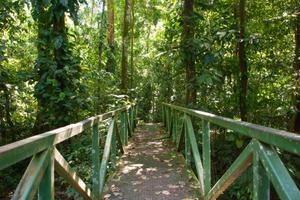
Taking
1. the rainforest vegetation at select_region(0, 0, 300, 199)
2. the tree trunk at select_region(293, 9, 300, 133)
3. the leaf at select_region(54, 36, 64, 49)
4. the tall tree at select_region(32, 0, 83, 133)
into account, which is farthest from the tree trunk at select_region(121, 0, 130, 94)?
the leaf at select_region(54, 36, 64, 49)

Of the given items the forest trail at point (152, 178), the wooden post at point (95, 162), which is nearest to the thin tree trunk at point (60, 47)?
the forest trail at point (152, 178)

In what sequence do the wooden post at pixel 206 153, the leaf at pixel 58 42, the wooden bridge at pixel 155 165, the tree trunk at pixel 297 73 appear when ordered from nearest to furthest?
the wooden bridge at pixel 155 165
the wooden post at pixel 206 153
the leaf at pixel 58 42
the tree trunk at pixel 297 73

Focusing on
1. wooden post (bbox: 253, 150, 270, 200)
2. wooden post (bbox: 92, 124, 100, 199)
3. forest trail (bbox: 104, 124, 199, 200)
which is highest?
wooden post (bbox: 253, 150, 270, 200)

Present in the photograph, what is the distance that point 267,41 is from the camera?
7.57 meters

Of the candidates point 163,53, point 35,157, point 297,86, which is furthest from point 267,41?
point 35,157

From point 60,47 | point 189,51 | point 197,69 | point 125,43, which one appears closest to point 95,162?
point 60,47

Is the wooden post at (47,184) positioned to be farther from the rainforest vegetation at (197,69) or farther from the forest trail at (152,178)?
the rainforest vegetation at (197,69)

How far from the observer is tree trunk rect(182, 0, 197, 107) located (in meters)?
7.52

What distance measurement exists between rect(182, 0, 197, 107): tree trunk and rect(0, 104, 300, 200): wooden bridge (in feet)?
2.00

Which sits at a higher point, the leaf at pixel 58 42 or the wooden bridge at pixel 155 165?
the leaf at pixel 58 42

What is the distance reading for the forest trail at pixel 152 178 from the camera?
4492 mm

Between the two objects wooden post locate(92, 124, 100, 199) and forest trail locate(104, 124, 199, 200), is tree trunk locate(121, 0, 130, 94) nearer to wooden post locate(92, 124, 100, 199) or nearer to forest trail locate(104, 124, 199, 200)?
forest trail locate(104, 124, 199, 200)

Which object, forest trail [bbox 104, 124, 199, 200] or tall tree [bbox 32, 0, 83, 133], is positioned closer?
forest trail [bbox 104, 124, 199, 200]

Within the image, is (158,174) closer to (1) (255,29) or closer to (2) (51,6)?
(2) (51,6)
